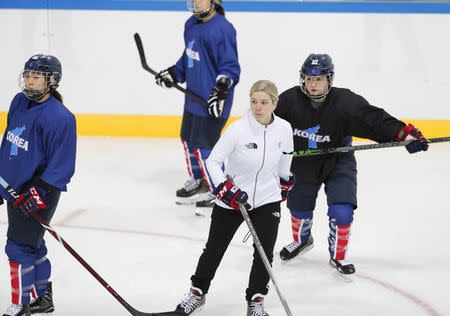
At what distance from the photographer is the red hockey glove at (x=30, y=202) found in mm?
3064

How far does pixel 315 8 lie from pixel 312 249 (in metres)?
2.95

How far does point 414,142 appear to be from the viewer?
12.5ft

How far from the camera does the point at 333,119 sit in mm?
3877

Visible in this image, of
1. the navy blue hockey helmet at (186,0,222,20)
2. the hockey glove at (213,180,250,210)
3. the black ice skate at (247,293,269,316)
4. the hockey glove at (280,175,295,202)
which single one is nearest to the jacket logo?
the hockey glove at (213,180,250,210)

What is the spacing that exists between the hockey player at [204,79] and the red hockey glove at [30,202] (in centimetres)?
193

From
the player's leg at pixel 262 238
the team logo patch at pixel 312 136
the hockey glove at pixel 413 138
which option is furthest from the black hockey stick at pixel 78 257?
the hockey glove at pixel 413 138

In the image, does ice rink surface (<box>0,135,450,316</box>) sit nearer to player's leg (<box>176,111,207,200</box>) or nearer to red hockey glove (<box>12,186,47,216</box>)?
player's leg (<box>176,111,207,200</box>)

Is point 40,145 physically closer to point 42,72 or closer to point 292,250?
point 42,72

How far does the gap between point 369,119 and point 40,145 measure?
1496 mm

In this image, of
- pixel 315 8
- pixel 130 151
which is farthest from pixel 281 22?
pixel 130 151

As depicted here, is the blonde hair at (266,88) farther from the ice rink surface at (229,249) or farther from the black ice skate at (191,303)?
the ice rink surface at (229,249)

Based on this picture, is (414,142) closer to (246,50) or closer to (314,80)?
(314,80)

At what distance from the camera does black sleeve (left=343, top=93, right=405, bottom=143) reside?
3865mm

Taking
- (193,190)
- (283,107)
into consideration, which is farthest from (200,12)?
(283,107)
